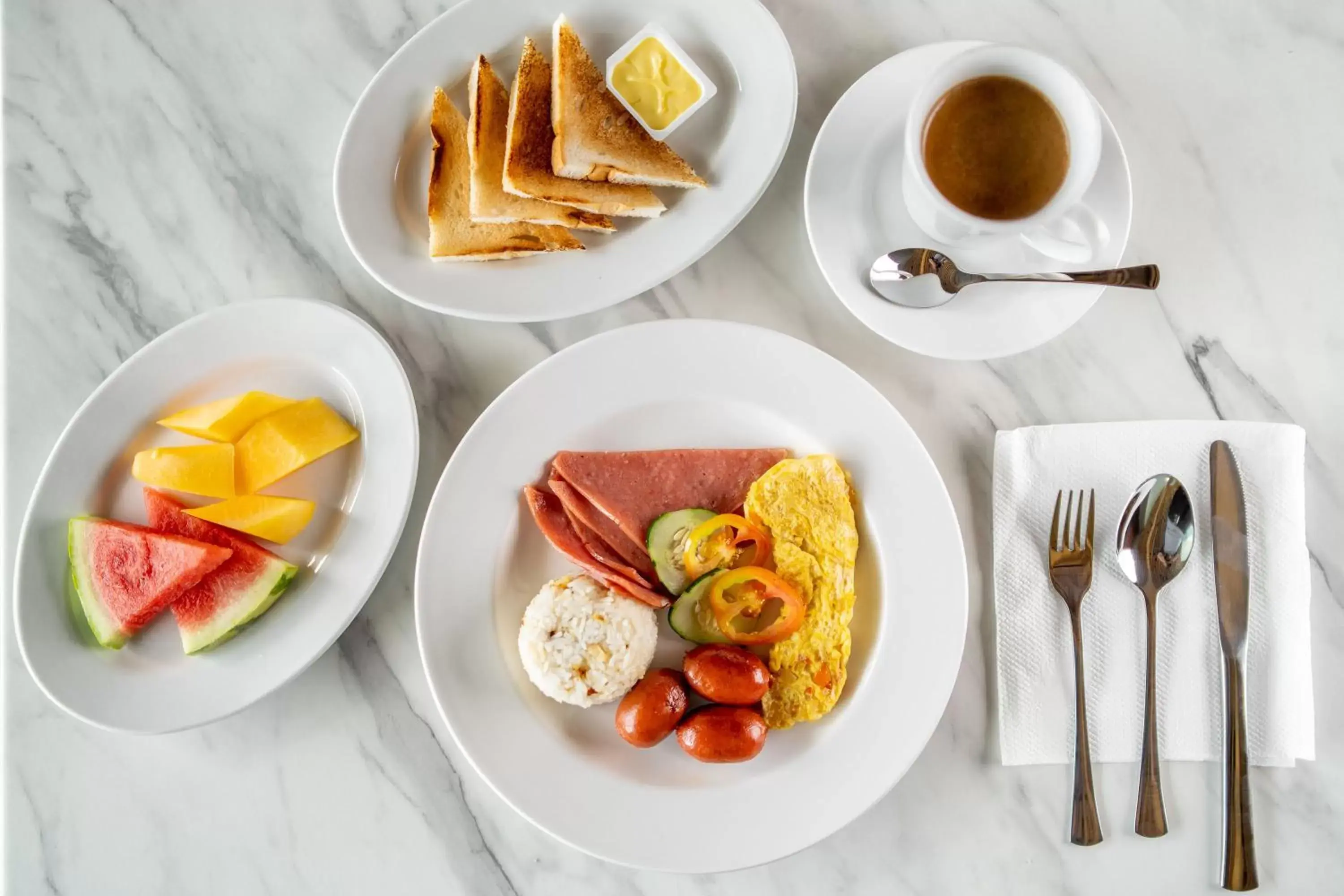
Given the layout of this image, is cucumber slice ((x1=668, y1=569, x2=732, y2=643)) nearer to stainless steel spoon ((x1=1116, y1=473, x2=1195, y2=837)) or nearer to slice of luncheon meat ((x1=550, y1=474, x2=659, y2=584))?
slice of luncheon meat ((x1=550, y1=474, x2=659, y2=584))

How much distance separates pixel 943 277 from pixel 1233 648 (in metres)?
0.78

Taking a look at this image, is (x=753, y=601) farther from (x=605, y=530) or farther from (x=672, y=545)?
(x=605, y=530)

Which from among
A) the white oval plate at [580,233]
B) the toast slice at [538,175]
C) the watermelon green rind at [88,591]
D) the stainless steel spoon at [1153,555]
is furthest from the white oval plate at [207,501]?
the stainless steel spoon at [1153,555]

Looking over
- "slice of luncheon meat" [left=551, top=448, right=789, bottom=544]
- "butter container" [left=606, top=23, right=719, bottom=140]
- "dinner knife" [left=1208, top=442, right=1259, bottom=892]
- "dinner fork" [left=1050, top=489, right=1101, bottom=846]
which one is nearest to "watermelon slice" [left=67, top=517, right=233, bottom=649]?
"slice of luncheon meat" [left=551, top=448, right=789, bottom=544]

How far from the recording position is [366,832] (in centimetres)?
179

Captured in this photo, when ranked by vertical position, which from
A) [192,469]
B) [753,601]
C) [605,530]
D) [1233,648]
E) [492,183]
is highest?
[492,183]

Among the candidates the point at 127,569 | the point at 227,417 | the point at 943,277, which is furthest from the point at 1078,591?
the point at 127,569

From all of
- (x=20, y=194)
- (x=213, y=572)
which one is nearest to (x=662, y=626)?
(x=213, y=572)

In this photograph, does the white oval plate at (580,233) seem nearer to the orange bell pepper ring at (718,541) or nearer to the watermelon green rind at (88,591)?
the orange bell pepper ring at (718,541)

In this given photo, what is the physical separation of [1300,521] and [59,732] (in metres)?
2.25

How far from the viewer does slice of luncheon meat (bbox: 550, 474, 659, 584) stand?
1666 millimetres

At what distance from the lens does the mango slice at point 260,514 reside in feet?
5.62

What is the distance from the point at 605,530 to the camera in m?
1.69

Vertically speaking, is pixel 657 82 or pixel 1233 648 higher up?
pixel 657 82
